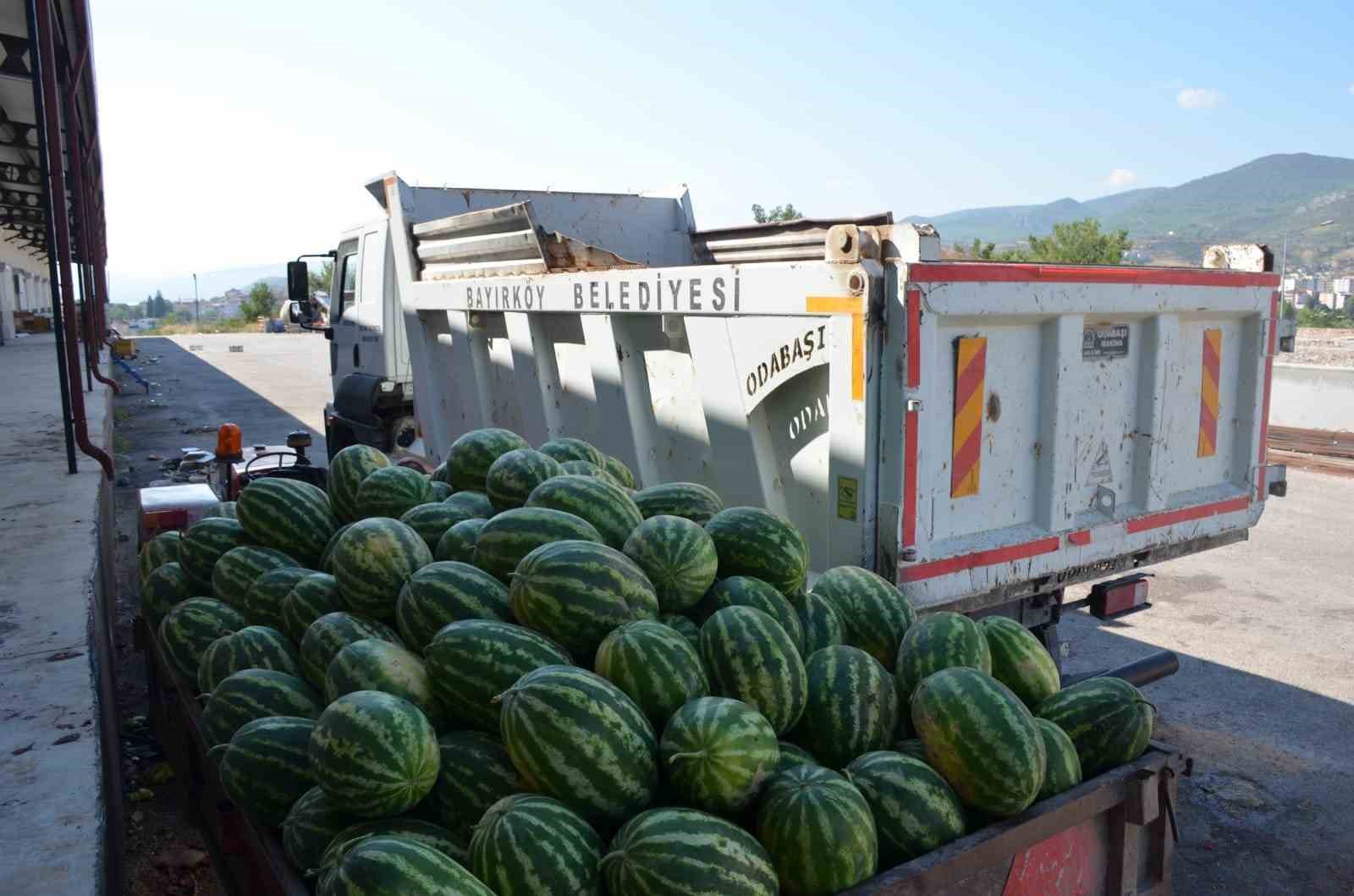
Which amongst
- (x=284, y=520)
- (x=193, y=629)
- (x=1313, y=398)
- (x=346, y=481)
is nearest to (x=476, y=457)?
(x=346, y=481)

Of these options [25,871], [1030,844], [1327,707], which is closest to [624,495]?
[1030,844]

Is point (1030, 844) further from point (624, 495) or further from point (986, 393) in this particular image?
point (986, 393)

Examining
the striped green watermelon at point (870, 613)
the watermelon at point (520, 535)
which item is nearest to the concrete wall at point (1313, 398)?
the striped green watermelon at point (870, 613)

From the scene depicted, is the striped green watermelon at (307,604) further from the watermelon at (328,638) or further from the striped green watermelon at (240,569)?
the striped green watermelon at (240,569)

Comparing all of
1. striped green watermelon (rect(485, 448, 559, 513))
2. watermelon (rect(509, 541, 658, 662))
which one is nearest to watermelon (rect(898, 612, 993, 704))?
watermelon (rect(509, 541, 658, 662))

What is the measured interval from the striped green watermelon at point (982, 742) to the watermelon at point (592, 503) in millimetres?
1095

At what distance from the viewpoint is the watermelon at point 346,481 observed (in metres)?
3.75

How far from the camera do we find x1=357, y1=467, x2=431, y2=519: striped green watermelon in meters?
3.52

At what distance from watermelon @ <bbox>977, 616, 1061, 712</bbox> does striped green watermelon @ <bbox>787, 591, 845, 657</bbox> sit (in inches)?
15.5

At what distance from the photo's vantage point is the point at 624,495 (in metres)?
3.21

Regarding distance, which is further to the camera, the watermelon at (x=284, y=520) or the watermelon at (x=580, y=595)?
the watermelon at (x=284, y=520)

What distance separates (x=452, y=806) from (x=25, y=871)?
3.92 ft

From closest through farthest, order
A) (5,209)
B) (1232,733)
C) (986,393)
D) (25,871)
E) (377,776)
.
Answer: (377,776) → (25,871) → (986,393) → (1232,733) → (5,209)

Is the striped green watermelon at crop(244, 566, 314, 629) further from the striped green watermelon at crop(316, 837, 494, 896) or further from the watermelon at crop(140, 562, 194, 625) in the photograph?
the striped green watermelon at crop(316, 837, 494, 896)
